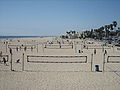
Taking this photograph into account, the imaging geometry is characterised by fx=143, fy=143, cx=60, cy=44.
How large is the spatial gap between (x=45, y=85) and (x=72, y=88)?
1438 mm

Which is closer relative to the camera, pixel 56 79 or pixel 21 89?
pixel 21 89

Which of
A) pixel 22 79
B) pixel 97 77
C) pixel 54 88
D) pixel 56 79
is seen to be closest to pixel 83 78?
pixel 97 77

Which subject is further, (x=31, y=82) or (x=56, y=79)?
(x=56, y=79)

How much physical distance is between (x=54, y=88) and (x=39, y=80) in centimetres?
156

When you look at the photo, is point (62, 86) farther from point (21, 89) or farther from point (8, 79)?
point (8, 79)

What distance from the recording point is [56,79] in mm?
8633

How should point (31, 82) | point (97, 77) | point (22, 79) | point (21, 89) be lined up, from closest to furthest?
point (21, 89)
point (31, 82)
point (22, 79)
point (97, 77)

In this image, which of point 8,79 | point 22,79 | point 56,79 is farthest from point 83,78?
point 8,79

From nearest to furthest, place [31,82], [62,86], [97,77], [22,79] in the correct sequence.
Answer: [62,86], [31,82], [22,79], [97,77]

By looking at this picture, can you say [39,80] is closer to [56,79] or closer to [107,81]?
[56,79]

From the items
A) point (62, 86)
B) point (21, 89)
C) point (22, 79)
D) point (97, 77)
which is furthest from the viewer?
point (97, 77)

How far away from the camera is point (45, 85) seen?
7551mm

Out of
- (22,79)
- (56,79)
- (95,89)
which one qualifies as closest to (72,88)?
(95,89)

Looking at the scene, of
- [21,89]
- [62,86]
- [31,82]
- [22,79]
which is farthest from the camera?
[22,79]
